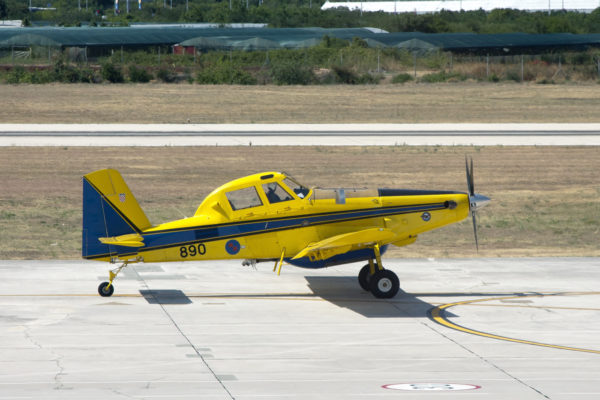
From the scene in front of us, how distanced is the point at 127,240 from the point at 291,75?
54052 millimetres

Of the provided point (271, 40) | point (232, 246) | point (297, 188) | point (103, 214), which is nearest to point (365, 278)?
point (297, 188)

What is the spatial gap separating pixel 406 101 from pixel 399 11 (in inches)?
3624

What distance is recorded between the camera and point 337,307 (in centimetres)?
1864

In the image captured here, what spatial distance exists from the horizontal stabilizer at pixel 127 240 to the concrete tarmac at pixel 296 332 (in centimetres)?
122

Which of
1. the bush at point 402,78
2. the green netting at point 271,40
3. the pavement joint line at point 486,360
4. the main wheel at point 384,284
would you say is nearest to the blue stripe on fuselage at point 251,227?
the main wheel at point 384,284

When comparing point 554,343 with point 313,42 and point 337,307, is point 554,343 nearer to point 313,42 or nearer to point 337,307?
point 337,307

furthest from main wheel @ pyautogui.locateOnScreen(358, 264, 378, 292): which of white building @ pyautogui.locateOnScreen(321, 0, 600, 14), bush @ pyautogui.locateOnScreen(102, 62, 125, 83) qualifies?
white building @ pyautogui.locateOnScreen(321, 0, 600, 14)

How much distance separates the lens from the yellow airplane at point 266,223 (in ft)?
61.1

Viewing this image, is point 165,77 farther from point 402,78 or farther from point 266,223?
point 266,223

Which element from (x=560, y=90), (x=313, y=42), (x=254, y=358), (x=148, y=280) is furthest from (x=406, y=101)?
(x=254, y=358)

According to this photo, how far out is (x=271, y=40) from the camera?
90000mm

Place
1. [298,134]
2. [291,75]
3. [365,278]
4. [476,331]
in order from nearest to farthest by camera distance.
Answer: [476,331], [365,278], [298,134], [291,75]

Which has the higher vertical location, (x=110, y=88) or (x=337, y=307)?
(x=110, y=88)

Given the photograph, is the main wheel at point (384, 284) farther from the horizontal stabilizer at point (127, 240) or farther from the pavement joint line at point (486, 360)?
the horizontal stabilizer at point (127, 240)
